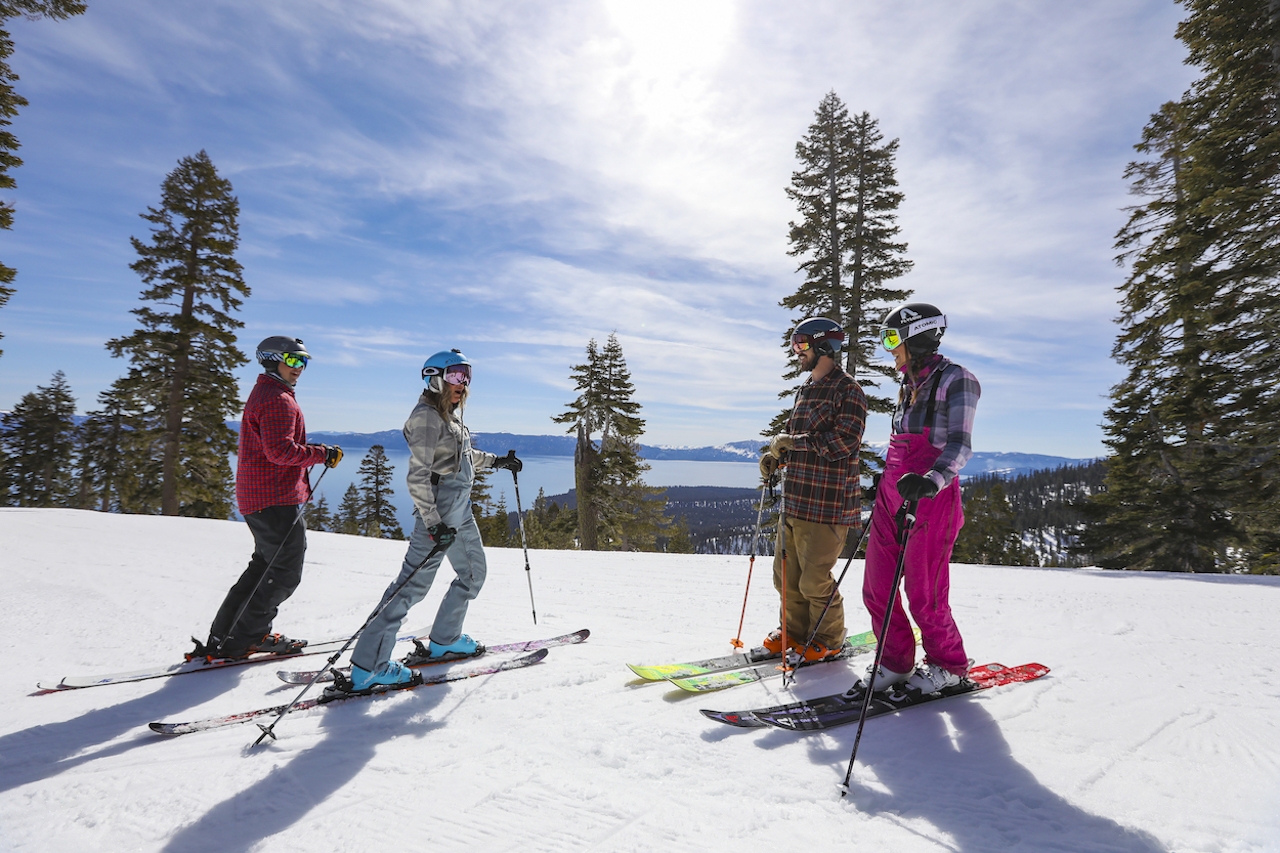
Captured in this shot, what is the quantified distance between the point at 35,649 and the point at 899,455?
767 centimetres

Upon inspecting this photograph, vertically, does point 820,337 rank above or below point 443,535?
above

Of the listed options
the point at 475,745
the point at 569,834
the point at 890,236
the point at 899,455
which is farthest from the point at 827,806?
the point at 890,236

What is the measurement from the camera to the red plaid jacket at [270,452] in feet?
15.6

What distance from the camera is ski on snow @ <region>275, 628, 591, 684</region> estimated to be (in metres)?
4.37

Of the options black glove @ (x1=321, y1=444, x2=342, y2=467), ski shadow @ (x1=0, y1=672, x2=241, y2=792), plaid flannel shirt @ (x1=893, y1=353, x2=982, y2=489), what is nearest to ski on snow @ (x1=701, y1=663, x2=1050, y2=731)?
plaid flannel shirt @ (x1=893, y1=353, x2=982, y2=489)

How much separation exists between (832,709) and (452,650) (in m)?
3.26

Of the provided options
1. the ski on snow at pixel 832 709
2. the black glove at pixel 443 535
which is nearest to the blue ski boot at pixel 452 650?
the black glove at pixel 443 535

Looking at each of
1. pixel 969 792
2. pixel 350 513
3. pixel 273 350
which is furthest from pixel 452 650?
pixel 350 513

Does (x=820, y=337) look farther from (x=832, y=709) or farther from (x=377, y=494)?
(x=377, y=494)

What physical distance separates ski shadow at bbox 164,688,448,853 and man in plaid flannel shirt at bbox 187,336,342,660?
1.75 m

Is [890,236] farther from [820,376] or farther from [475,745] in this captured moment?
[475,745]

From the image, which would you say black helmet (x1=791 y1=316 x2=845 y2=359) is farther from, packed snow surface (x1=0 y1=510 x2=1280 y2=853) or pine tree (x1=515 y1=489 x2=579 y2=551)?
pine tree (x1=515 y1=489 x2=579 y2=551)

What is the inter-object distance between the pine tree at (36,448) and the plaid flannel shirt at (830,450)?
46.7m

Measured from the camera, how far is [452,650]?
4.86m
